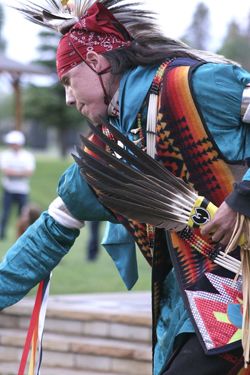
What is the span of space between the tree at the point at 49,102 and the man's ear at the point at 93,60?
29006mm

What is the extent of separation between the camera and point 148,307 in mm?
7137

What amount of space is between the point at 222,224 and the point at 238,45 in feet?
82.7

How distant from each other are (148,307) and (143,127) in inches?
164

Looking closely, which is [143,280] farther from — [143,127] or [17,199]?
[143,127]

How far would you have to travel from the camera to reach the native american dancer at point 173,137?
2904 mm

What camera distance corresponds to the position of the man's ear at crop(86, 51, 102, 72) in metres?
3.26

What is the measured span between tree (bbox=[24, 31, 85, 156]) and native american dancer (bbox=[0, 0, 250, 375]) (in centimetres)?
2895

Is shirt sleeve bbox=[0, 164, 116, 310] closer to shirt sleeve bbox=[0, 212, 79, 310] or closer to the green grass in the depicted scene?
shirt sleeve bbox=[0, 212, 79, 310]

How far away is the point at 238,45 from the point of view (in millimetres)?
27375

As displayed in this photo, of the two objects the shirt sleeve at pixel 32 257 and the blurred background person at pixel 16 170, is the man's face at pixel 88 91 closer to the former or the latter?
the shirt sleeve at pixel 32 257

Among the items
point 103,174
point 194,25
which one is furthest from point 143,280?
point 194,25

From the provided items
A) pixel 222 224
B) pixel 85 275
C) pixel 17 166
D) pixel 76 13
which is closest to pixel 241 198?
pixel 222 224

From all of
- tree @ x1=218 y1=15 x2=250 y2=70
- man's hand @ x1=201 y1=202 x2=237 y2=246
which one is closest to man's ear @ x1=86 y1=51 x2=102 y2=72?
man's hand @ x1=201 y1=202 x2=237 y2=246

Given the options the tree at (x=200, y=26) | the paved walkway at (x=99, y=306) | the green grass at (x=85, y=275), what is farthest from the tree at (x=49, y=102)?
the paved walkway at (x=99, y=306)
